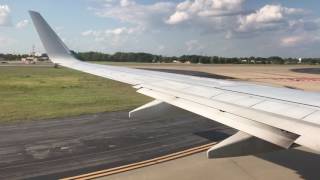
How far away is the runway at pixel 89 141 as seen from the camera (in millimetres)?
11023

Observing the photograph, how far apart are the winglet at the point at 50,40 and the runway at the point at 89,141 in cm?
300

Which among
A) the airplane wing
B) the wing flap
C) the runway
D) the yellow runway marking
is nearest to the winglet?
the runway

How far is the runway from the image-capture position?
434 inches

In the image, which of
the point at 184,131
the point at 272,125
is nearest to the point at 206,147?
the point at 184,131

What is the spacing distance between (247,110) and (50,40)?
9.04 metres

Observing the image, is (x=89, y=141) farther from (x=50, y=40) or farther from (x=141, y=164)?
(x=50, y=40)

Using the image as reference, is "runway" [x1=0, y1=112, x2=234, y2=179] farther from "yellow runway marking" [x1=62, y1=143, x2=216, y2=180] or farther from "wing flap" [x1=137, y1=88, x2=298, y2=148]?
"wing flap" [x1=137, y1=88, x2=298, y2=148]

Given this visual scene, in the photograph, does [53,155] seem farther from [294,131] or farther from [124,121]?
[294,131]

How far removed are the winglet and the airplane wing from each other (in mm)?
4405

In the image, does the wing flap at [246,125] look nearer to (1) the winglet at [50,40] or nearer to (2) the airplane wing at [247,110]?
(2) the airplane wing at [247,110]

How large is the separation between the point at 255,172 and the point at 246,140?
3770 millimetres

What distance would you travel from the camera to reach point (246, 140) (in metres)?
6.82

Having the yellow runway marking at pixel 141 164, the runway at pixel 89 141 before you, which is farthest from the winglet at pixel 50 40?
the yellow runway marking at pixel 141 164

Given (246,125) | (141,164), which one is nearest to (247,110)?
(246,125)
